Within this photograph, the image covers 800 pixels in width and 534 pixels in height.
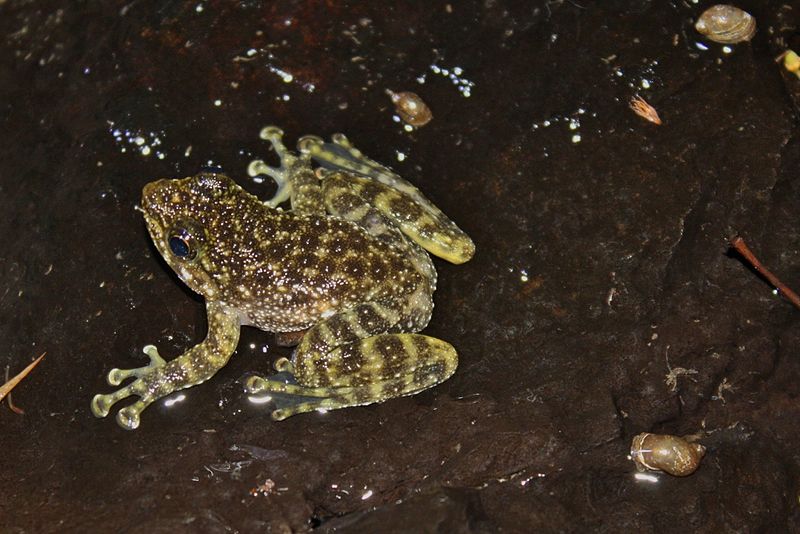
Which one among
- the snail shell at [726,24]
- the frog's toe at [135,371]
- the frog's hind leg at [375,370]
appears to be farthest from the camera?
the snail shell at [726,24]

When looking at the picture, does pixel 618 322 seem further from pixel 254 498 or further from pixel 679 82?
pixel 254 498

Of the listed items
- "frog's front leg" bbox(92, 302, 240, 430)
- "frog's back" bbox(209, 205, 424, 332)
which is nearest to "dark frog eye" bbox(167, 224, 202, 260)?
"frog's back" bbox(209, 205, 424, 332)

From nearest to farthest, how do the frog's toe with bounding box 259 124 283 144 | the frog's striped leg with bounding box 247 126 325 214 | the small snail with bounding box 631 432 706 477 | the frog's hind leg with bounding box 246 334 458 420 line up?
the small snail with bounding box 631 432 706 477
the frog's hind leg with bounding box 246 334 458 420
the frog's striped leg with bounding box 247 126 325 214
the frog's toe with bounding box 259 124 283 144

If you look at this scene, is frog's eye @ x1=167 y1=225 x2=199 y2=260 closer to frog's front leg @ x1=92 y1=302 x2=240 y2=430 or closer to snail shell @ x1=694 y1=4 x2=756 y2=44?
frog's front leg @ x1=92 y1=302 x2=240 y2=430

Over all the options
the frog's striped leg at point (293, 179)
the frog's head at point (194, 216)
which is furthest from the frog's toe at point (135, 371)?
the frog's striped leg at point (293, 179)

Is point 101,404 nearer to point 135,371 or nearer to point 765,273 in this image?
point 135,371

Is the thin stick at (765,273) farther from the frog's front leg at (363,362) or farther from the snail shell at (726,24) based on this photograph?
the frog's front leg at (363,362)
